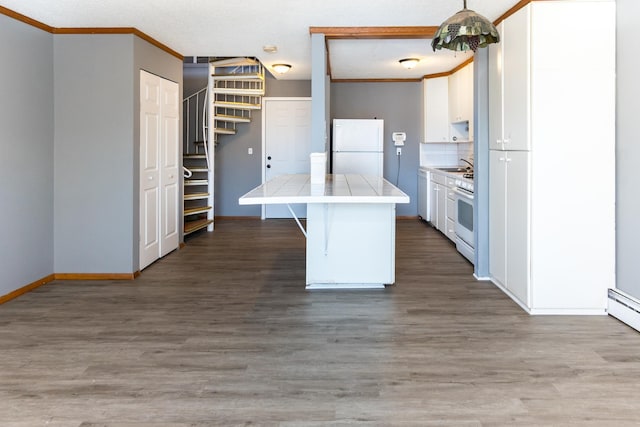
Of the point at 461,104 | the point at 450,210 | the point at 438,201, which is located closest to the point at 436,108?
the point at 461,104

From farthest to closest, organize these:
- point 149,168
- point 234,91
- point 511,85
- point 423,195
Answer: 1. point 423,195
2. point 234,91
3. point 149,168
4. point 511,85

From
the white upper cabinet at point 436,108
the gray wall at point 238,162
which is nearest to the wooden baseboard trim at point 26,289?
the gray wall at point 238,162

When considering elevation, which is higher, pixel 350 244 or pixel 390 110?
pixel 390 110

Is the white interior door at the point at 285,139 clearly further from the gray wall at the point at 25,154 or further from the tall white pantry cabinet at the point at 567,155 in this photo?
the tall white pantry cabinet at the point at 567,155

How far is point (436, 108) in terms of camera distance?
796 centimetres

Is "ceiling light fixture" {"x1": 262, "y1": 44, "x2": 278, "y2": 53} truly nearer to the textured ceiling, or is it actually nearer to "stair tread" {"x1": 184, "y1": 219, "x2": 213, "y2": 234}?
the textured ceiling

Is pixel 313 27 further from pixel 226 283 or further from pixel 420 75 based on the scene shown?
pixel 420 75

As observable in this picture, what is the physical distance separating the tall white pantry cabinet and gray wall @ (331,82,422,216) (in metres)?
4.76

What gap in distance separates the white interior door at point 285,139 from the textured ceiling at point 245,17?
2886mm

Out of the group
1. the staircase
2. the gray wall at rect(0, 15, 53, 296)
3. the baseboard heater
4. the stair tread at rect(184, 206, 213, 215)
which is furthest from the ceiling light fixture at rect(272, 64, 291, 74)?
the baseboard heater

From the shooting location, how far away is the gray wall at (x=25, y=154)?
3.97 metres

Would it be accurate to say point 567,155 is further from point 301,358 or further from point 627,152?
point 301,358

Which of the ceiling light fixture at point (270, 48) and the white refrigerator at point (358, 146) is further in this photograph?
the white refrigerator at point (358, 146)

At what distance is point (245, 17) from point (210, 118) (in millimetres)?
3479
